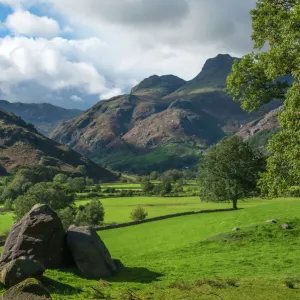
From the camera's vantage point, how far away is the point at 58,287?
69.8 ft

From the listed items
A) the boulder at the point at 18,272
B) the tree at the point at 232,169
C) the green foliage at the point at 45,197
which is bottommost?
the green foliage at the point at 45,197

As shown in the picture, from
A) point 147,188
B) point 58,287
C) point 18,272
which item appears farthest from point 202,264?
point 147,188

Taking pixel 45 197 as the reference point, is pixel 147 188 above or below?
below

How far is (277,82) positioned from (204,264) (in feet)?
55.1

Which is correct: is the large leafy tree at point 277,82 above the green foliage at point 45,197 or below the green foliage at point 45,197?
above

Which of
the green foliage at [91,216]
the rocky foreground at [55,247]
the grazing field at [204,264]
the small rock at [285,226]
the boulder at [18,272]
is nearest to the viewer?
the boulder at [18,272]

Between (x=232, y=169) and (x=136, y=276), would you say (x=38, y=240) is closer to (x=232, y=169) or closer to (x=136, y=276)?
(x=136, y=276)

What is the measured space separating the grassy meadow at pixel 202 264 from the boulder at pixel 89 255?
942 millimetres

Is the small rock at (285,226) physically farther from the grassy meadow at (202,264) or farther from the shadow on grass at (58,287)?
the shadow on grass at (58,287)

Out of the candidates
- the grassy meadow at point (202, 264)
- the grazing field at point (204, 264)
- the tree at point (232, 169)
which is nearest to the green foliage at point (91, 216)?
the tree at point (232, 169)

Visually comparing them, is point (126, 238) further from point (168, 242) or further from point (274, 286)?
point (274, 286)

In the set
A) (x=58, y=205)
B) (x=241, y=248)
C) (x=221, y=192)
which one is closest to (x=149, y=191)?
(x=58, y=205)

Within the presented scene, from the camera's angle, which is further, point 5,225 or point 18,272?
point 5,225

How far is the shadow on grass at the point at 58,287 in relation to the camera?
802 inches
